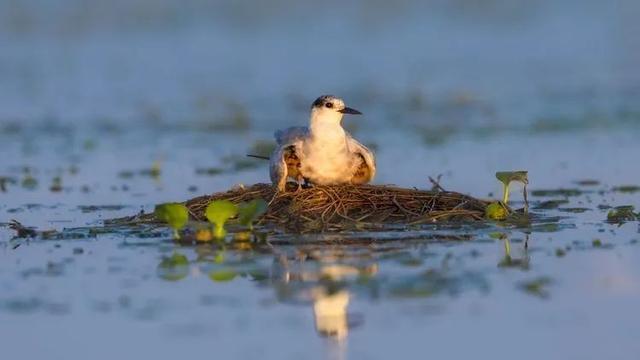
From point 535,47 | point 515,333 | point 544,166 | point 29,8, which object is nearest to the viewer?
point 515,333

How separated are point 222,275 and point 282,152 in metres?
2.53

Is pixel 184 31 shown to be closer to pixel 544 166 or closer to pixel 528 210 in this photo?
pixel 544 166

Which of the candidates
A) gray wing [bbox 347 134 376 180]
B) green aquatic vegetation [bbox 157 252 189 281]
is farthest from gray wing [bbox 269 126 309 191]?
green aquatic vegetation [bbox 157 252 189 281]

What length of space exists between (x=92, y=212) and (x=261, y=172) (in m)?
3.26

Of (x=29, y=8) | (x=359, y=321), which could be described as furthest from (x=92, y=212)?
(x=29, y=8)

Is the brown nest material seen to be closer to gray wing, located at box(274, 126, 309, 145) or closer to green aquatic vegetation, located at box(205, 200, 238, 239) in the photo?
gray wing, located at box(274, 126, 309, 145)

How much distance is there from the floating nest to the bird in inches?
4.2

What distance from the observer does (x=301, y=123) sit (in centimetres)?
2150

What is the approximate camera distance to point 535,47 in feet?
101

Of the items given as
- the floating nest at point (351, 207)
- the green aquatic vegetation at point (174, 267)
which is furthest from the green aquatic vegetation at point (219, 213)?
the floating nest at point (351, 207)

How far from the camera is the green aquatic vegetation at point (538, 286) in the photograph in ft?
31.8

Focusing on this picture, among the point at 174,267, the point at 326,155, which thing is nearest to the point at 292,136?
the point at 326,155

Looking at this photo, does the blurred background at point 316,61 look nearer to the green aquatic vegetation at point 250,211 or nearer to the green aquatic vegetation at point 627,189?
the green aquatic vegetation at point 627,189

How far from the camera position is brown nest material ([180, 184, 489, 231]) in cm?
1249
